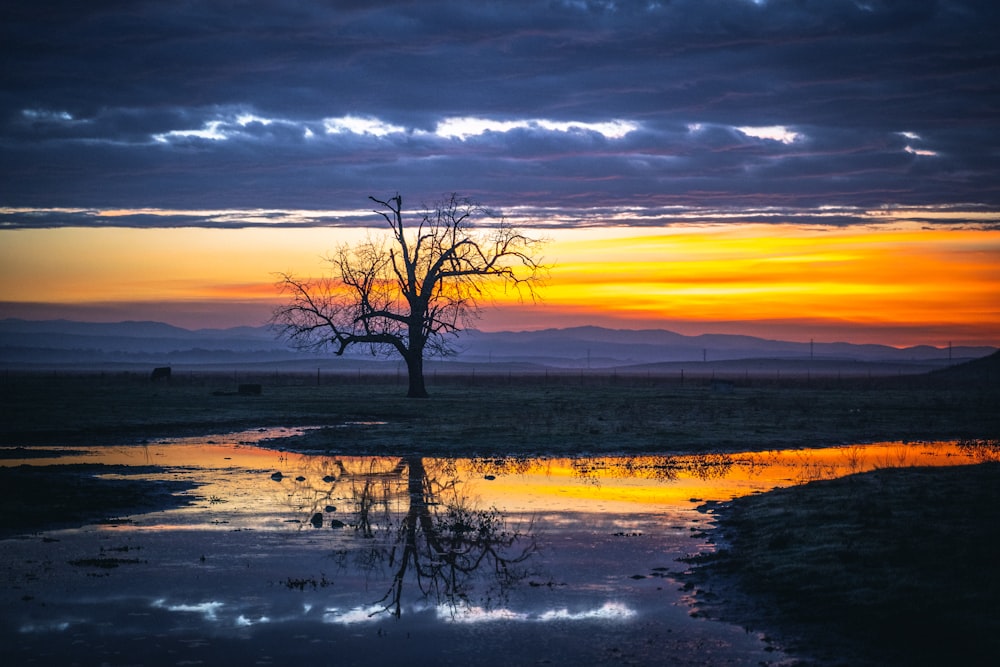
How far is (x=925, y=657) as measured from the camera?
388 inches

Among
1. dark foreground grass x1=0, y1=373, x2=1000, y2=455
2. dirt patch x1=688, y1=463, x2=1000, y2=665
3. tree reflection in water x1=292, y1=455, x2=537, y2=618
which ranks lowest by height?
dark foreground grass x1=0, y1=373, x2=1000, y2=455

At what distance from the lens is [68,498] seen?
20.1 m

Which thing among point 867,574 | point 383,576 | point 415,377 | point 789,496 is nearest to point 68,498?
point 383,576

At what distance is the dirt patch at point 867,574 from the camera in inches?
408

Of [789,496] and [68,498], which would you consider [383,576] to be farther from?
[789,496]

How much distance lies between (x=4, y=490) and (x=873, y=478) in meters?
20.1

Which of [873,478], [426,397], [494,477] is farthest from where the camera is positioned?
[426,397]

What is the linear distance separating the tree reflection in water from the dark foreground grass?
9.38 m

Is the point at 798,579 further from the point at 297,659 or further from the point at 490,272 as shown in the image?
the point at 490,272

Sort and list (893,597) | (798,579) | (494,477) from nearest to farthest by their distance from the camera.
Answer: (893,597) → (798,579) → (494,477)

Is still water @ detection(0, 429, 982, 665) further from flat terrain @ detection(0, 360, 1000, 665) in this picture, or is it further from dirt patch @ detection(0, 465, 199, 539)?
flat terrain @ detection(0, 360, 1000, 665)

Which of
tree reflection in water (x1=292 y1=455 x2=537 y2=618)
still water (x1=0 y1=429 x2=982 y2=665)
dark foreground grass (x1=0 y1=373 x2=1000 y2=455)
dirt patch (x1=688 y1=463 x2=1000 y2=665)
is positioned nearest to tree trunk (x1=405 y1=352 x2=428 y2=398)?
dark foreground grass (x1=0 y1=373 x2=1000 y2=455)

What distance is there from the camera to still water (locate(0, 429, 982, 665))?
10.5 m

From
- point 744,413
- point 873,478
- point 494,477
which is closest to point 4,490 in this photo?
point 494,477
